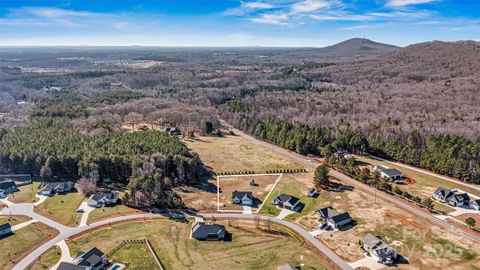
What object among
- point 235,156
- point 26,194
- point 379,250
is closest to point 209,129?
point 235,156

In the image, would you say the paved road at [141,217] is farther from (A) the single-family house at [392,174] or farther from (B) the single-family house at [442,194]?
(A) the single-family house at [392,174]

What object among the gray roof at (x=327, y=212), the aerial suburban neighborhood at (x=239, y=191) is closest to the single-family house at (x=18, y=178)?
the aerial suburban neighborhood at (x=239, y=191)

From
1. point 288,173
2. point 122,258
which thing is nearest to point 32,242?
point 122,258

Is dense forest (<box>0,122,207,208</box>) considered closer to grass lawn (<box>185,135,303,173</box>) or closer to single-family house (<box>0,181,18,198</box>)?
single-family house (<box>0,181,18,198</box>)

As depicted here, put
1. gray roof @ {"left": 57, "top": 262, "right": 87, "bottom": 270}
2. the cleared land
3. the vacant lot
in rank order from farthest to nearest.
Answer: the vacant lot < the cleared land < gray roof @ {"left": 57, "top": 262, "right": 87, "bottom": 270}

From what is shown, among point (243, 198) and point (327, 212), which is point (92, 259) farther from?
point (327, 212)

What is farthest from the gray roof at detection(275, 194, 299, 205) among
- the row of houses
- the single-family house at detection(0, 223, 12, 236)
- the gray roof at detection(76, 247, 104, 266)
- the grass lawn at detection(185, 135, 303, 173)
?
the single-family house at detection(0, 223, 12, 236)
